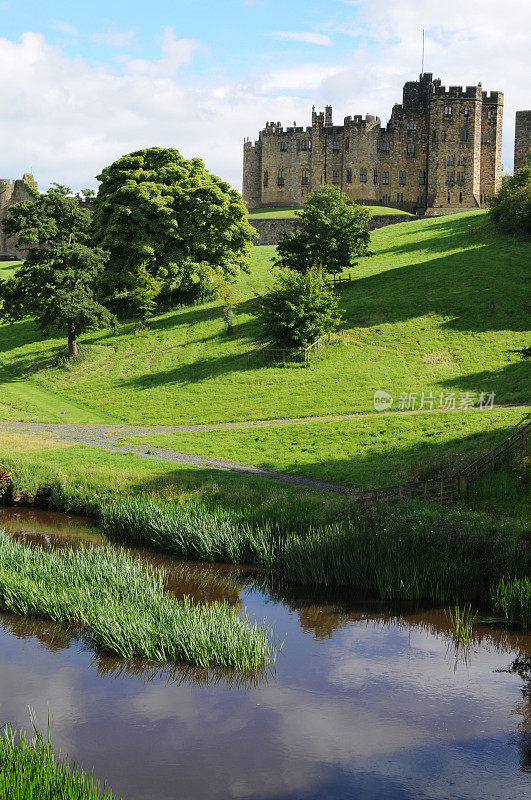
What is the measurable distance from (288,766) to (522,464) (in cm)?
1422

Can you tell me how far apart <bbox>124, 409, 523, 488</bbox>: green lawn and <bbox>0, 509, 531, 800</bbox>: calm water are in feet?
29.1

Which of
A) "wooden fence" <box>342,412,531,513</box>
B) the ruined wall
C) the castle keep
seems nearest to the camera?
"wooden fence" <box>342,412,531,513</box>

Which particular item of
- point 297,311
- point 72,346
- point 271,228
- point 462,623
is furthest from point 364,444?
point 271,228

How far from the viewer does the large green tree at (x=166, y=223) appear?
5291 centimetres

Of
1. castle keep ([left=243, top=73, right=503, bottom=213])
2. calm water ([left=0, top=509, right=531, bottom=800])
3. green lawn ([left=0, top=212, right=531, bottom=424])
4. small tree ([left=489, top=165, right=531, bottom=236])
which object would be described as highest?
castle keep ([left=243, top=73, right=503, bottom=213])

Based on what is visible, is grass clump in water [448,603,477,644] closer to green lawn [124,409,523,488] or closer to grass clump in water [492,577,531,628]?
grass clump in water [492,577,531,628]

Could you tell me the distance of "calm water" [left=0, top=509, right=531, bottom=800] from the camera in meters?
10.7

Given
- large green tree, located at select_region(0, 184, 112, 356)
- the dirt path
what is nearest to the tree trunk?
large green tree, located at select_region(0, 184, 112, 356)

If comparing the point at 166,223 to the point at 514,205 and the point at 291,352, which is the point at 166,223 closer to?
the point at 291,352

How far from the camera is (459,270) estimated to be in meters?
52.3

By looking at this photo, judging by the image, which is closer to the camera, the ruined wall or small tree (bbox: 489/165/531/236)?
small tree (bbox: 489/165/531/236)

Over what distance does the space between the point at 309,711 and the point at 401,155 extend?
86.1 m

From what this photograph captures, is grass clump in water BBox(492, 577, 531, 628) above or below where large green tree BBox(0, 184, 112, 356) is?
below

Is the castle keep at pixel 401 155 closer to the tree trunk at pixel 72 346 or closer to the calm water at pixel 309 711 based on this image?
the tree trunk at pixel 72 346
